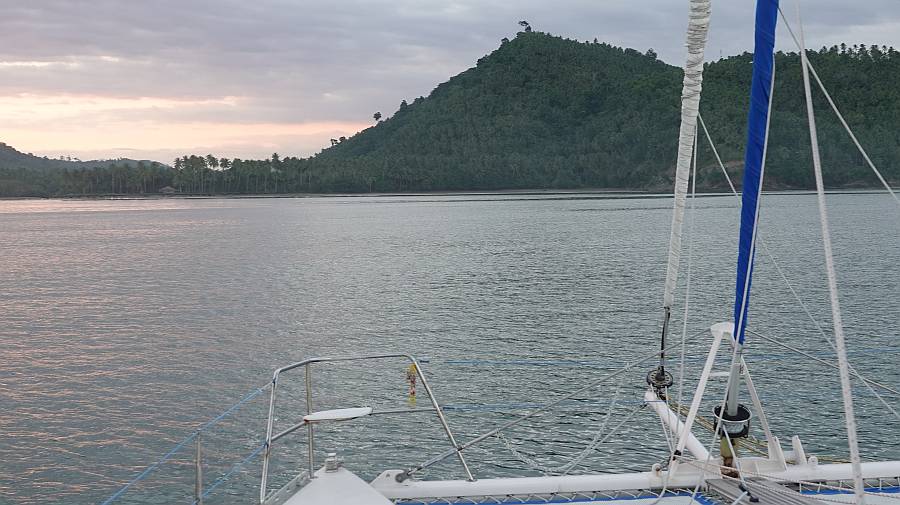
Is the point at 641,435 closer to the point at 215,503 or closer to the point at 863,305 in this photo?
the point at 215,503

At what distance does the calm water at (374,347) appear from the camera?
21766 millimetres

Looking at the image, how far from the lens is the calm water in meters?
21.8

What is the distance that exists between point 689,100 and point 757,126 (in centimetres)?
214

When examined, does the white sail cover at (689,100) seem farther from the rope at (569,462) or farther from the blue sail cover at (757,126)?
the rope at (569,462)

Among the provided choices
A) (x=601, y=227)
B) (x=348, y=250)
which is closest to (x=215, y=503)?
(x=348, y=250)

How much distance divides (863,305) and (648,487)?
39382mm

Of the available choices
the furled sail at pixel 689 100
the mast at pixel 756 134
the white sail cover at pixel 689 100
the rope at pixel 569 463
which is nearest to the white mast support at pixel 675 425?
the rope at pixel 569 463

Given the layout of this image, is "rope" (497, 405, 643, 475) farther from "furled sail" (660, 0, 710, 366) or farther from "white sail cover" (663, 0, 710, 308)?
"white sail cover" (663, 0, 710, 308)

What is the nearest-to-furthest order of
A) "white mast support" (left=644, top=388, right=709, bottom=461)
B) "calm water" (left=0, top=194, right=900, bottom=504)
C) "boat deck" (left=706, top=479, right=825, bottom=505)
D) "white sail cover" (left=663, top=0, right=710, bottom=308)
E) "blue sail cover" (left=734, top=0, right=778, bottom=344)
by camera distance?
1. "blue sail cover" (left=734, top=0, right=778, bottom=344)
2. "boat deck" (left=706, top=479, right=825, bottom=505)
3. "white sail cover" (left=663, top=0, right=710, bottom=308)
4. "white mast support" (left=644, top=388, right=709, bottom=461)
5. "calm water" (left=0, top=194, right=900, bottom=504)

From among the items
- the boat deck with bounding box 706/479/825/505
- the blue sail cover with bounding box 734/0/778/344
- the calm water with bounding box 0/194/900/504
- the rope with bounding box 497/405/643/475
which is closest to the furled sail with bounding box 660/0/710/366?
the blue sail cover with bounding box 734/0/778/344

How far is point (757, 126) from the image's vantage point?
9.38m

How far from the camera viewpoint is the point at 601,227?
124m

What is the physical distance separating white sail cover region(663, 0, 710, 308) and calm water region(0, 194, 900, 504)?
335 cm

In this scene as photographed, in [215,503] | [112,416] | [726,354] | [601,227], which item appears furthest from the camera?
[601,227]
